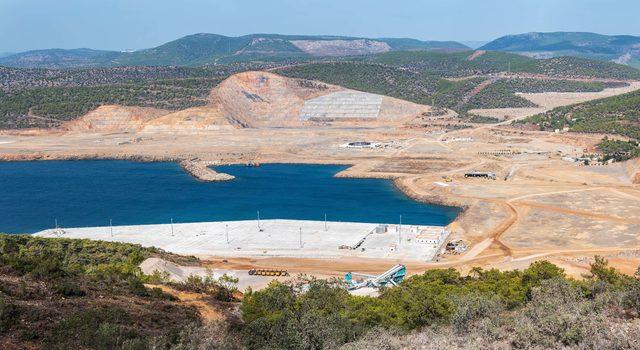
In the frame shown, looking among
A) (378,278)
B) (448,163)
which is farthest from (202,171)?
(378,278)

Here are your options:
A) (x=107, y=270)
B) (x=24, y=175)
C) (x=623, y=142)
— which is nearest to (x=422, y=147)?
(x=623, y=142)

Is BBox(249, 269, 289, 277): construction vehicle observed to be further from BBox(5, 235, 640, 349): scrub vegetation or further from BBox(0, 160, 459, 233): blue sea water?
BBox(0, 160, 459, 233): blue sea water

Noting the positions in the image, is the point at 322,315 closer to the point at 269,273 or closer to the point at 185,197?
the point at 269,273

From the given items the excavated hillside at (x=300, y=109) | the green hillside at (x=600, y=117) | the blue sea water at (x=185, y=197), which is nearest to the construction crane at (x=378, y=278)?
the blue sea water at (x=185, y=197)

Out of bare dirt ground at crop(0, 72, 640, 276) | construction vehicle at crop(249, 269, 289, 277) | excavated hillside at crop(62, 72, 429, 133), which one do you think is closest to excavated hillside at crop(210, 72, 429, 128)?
excavated hillside at crop(62, 72, 429, 133)

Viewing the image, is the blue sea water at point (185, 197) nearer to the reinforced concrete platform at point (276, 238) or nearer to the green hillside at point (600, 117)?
the reinforced concrete platform at point (276, 238)

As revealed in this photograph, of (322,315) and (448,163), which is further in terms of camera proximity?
(448,163)
